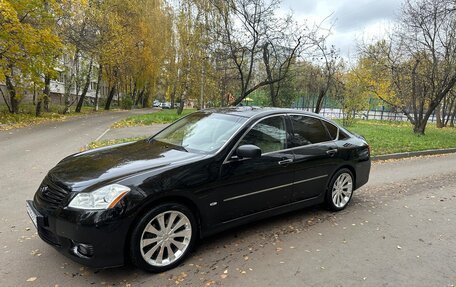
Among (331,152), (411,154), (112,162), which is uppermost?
(331,152)

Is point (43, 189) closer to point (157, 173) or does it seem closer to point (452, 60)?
point (157, 173)

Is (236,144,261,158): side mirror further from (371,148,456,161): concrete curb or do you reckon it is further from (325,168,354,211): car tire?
(371,148,456,161): concrete curb

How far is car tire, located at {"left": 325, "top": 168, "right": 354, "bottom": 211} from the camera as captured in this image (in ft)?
17.4

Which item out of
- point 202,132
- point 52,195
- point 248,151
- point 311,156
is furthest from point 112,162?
point 311,156

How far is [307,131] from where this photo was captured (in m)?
5.04

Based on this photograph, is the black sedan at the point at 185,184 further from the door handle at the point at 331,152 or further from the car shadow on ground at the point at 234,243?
the car shadow on ground at the point at 234,243

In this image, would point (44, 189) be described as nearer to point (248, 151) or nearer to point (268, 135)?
point (248, 151)

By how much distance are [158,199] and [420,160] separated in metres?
10.1

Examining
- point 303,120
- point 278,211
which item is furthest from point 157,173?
point 303,120

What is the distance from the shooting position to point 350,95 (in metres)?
20.0

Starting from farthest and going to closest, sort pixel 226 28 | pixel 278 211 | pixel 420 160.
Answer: pixel 226 28 < pixel 420 160 < pixel 278 211

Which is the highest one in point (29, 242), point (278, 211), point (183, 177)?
point (183, 177)

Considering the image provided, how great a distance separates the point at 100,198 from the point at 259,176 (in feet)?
6.16

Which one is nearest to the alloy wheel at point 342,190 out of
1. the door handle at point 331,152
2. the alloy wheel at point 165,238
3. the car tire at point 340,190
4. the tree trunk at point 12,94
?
the car tire at point 340,190
